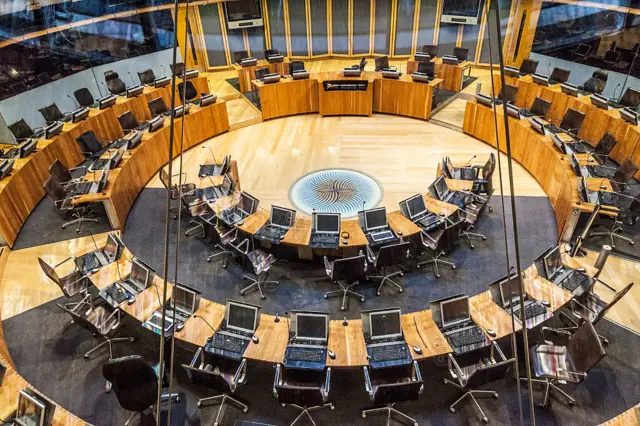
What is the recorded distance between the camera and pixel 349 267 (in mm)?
6676

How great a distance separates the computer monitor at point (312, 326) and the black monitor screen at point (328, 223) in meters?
2.19

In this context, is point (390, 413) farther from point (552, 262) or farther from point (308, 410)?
point (552, 262)

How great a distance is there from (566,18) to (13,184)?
14.3 meters

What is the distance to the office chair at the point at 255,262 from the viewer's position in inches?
293

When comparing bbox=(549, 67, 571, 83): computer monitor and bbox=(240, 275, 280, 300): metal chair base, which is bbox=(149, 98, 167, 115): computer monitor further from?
bbox=(549, 67, 571, 83): computer monitor

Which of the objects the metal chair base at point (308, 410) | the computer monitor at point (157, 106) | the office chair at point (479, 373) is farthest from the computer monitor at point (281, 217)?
the computer monitor at point (157, 106)

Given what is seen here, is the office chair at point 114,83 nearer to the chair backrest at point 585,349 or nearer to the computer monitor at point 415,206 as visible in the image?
the computer monitor at point 415,206

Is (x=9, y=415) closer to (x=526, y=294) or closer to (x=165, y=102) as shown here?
(x=526, y=294)

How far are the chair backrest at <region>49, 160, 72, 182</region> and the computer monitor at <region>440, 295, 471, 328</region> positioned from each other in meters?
7.66

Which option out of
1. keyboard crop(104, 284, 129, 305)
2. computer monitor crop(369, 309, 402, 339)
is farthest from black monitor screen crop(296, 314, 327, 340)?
keyboard crop(104, 284, 129, 305)

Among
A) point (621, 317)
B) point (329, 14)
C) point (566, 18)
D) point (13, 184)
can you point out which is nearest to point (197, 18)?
point (329, 14)

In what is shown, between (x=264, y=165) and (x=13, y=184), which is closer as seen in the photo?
(x=13, y=184)

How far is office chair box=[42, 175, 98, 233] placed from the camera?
8469 millimetres

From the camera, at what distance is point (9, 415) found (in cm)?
482
